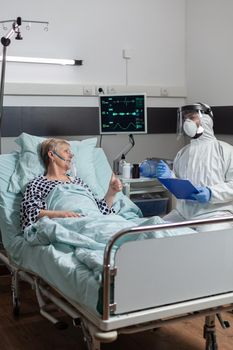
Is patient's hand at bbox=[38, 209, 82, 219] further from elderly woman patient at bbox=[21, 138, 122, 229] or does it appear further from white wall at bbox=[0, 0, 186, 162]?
white wall at bbox=[0, 0, 186, 162]

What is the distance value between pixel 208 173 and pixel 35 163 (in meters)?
1.16

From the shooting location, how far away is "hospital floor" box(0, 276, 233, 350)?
282 centimetres

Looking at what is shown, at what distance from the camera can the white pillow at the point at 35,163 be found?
330cm

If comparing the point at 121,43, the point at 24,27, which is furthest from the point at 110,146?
the point at 24,27

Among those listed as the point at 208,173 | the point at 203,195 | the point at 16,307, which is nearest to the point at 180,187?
the point at 203,195

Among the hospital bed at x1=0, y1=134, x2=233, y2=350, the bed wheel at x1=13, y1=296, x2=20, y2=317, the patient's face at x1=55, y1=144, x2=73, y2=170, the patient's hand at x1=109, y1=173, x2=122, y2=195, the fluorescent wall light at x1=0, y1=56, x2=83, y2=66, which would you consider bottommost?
the bed wheel at x1=13, y1=296, x2=20, y2=317

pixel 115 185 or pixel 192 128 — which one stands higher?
pixel 192 128

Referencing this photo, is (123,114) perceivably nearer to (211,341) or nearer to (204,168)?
(204,168)

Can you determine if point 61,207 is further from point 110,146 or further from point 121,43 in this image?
point 121,43

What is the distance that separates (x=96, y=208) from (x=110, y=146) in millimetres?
1478

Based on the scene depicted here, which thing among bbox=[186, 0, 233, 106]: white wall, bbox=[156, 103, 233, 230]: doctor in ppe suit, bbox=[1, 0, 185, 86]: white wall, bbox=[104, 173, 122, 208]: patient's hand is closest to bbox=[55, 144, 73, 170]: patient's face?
bbox=[104, 173, 122, 208]: patient's hand

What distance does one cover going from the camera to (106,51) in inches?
175

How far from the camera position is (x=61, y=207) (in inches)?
121

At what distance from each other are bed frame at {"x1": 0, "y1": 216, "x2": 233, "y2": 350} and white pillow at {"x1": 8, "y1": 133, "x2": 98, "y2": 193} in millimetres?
1124
